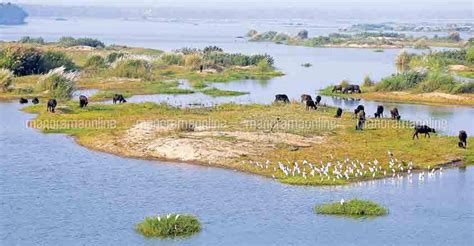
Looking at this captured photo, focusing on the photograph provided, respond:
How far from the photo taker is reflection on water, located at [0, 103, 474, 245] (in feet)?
66.1

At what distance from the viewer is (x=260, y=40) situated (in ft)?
495

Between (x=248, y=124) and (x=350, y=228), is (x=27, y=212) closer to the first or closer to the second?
(x=350, y=228)

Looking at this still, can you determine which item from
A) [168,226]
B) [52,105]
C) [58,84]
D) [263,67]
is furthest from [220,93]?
[168,226]

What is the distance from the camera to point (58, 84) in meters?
49.6

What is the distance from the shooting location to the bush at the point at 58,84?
160ft

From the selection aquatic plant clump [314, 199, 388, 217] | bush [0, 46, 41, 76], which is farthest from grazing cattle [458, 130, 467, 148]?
bush [0, 46, 41, 76]

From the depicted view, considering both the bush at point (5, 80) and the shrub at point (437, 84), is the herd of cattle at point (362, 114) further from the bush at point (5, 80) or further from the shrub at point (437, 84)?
the bush at point (5, 80)

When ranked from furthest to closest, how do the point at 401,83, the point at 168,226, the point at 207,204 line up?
the point at 401,83 < the point at 207,204 < the point at 168,226

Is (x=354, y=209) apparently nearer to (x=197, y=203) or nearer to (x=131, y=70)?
(x=197, y=203)

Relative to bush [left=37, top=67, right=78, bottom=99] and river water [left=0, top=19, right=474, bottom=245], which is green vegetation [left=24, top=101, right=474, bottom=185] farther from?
bush [left=37, top=67, right=78, bottom=99]

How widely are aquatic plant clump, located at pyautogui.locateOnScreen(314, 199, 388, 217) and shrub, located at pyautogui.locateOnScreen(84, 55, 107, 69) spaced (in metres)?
49.6

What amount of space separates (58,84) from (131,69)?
1434 cm

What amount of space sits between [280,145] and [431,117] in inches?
593

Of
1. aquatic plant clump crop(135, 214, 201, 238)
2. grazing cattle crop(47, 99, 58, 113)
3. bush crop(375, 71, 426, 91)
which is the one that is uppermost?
bush crop(375, 71, 426, 91)
